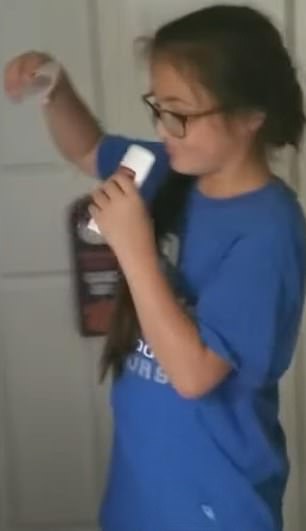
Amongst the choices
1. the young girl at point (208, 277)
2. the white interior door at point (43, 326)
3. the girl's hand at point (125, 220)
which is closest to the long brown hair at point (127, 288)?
the young girl at point (208, 277)

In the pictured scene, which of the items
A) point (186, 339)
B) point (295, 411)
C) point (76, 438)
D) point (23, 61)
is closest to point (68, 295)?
point (76, 438)

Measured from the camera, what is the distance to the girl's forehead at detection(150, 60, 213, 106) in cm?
113

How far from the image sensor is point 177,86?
1.13m

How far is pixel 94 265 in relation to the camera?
5.68 feet

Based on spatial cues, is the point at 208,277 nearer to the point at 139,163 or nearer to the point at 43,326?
the point at 139,163

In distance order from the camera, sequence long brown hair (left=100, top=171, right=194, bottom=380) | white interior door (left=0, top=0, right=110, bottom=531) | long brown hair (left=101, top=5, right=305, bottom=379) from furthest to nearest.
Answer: white interior door (left=0, top=0, right=110, bottom=531), long brown hair (left=100, top=171, right=194, bottom=380), long brown hair (left=101, top=5, right=305, bottom=379)

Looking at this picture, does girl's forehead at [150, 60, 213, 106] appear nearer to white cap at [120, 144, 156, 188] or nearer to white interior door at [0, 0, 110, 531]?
white cap at [120, 144, 156, 188]

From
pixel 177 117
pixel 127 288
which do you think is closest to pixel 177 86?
pixel 177 117

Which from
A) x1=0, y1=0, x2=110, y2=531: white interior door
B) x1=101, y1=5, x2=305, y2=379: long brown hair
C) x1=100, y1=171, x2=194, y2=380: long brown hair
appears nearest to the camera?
x1=101, y1=5, x2=305, y2=379: long brown hair

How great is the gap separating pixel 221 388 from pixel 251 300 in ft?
0.42

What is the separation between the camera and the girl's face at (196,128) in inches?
44.5

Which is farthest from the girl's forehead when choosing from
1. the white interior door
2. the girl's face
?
the white interior door

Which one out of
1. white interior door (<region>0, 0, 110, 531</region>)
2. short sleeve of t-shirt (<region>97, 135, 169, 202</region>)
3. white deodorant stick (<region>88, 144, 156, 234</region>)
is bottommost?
white interior door (<region>0, 0, 110, 531</region>)

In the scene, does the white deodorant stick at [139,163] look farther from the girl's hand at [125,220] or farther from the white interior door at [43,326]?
the white interior door at [43,326]
